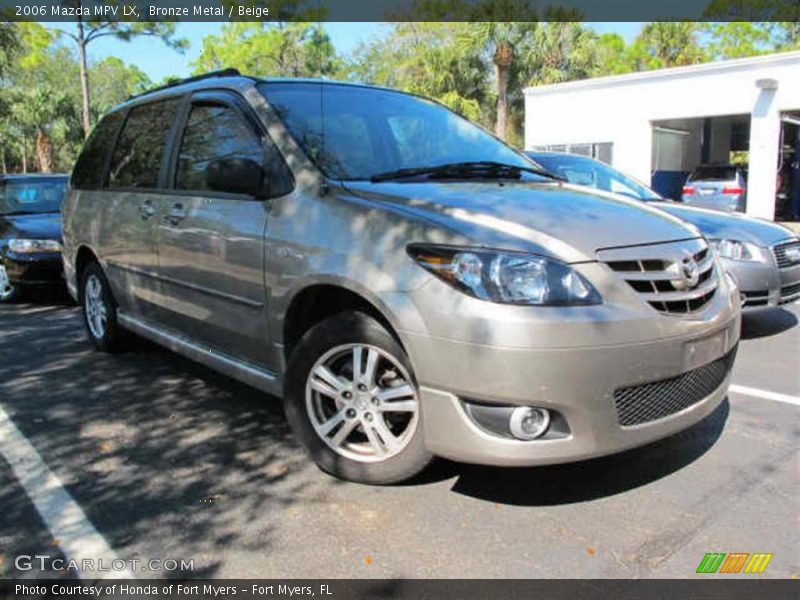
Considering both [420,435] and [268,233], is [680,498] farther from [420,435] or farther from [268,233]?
[268,233]

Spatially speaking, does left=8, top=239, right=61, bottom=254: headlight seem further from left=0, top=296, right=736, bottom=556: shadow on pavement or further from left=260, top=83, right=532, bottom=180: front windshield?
left=260, top=83, right=532, bottom=180: front windshield

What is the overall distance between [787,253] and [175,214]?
15.9ft

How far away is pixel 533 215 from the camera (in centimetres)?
304

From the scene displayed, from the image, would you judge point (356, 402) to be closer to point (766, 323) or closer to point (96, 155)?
point (96, 155)

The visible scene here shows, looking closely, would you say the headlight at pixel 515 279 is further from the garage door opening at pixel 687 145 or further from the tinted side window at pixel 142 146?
the garage door opening at pixel 687 145

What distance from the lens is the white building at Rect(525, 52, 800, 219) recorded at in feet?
60.4

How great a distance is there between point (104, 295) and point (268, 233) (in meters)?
2.50

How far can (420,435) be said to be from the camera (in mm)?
3002

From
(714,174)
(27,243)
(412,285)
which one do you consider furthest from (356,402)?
(714,174)

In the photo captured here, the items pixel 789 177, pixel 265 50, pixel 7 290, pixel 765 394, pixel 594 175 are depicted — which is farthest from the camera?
pixel 265 50

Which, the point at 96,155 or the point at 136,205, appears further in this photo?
the point at 96,155

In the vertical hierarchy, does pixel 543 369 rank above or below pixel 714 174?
below

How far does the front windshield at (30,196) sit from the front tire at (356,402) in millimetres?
6761

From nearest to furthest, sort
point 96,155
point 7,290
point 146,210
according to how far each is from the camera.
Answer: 1. point 146,210
2. point 96,155
3. point 7,290
